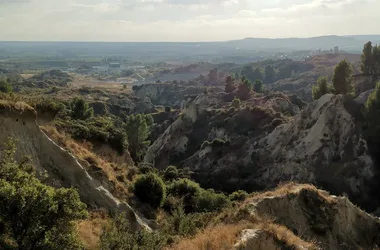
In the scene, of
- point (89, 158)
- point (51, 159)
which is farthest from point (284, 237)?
point (89, 158)

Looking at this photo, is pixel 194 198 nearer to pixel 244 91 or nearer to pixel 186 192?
pixel 186 192

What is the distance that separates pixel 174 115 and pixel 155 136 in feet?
57.5

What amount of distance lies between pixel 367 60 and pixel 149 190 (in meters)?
85.5

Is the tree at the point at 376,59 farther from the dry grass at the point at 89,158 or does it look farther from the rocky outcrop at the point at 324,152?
the dry grass at the point at 89,158

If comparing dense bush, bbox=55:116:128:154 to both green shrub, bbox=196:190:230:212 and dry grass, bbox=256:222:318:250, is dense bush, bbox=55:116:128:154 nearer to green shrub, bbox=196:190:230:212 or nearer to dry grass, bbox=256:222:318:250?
green shrub, bbox=196:190:230:212

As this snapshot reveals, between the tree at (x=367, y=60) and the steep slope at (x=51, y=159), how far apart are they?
89722mm

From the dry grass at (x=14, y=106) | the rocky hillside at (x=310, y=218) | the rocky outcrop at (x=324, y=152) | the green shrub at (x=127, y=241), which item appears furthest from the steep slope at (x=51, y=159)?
the rocky outcrop at (x=324, y=152)

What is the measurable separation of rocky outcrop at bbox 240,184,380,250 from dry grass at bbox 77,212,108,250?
8.33 meters

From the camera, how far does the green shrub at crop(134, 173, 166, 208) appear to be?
102 feet

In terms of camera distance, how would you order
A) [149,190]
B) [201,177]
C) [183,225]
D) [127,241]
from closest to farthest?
[127,241]
[183,225]
[149,190]
[201,177]

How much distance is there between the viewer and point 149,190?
3139cm

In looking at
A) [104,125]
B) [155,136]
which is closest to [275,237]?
[104,125]

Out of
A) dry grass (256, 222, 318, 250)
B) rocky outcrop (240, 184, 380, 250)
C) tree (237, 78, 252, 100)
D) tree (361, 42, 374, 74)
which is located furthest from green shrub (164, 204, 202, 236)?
tree (237, 78, 252, 100)

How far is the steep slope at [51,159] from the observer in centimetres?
2311
